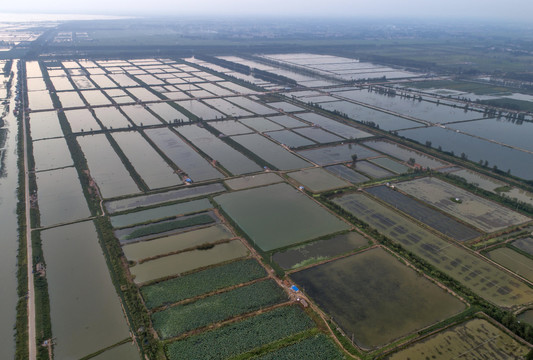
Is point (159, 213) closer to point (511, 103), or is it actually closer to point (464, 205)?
point (464, 205)

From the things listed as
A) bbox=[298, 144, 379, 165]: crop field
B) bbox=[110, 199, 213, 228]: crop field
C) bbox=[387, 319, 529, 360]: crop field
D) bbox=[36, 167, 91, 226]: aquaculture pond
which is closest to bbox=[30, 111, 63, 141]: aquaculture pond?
bbox=[36, 167, 91, 226]: aquaculture pond

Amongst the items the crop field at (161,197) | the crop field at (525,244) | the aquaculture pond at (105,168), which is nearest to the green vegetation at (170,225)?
the crop field at (161,197)

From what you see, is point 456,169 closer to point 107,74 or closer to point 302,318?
point 302,318

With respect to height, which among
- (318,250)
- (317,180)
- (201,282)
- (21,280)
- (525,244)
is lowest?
(21,280)

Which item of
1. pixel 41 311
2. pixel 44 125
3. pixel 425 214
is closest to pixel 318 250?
pixel 425 214

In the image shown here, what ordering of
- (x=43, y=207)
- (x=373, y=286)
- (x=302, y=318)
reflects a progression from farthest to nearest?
(x=43, y=207) < (x=373, y=286) < (x=302, y=318)

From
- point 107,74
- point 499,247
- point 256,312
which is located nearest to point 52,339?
point 256,312

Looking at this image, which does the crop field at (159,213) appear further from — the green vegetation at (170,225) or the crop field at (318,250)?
the crop field at (318,250)
